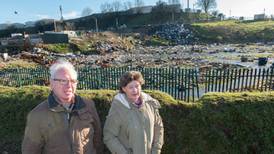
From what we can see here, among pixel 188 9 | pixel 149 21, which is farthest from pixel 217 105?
pixel 188 9

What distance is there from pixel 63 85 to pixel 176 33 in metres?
67.2

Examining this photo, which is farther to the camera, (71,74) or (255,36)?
(255,36)

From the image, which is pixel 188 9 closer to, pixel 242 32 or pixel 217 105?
pixel 242 32

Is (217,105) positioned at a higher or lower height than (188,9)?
lower

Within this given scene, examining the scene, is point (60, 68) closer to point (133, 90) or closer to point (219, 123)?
point (133, 90)

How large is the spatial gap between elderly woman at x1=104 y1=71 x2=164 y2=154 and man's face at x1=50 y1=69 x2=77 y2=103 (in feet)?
2.17

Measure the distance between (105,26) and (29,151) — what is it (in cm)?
9360

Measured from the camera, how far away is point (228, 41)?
63.6m

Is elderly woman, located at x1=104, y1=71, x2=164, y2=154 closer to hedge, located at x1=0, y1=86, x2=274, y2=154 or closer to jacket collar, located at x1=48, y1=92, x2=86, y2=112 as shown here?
jacket collar, located at x1=48, y1=92, x2=86, y2=112

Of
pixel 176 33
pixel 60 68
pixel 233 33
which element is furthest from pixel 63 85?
pixel 233 33

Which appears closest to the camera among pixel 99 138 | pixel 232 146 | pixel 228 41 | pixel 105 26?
pixel 99 138

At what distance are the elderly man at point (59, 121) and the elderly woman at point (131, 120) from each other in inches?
15.8

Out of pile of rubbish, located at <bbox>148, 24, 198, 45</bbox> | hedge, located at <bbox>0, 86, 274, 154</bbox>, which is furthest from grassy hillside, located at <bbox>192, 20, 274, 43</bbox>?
hedge, located at <bbox>0, 86, 274, 154</bbox>

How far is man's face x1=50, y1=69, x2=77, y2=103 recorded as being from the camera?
3.20 metres
